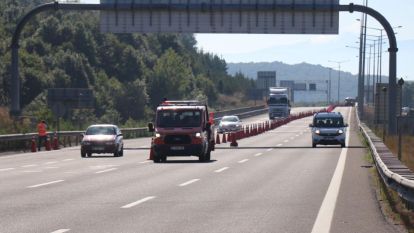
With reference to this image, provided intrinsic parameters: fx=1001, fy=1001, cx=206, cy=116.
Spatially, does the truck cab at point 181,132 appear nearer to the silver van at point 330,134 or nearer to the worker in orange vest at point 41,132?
the worker in orange vest at point 41,132

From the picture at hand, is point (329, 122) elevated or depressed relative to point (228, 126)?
elevated

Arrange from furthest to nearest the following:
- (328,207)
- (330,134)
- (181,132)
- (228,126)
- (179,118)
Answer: (228,126) → (330,134) → (179,118) → (181,132) → (328,207)

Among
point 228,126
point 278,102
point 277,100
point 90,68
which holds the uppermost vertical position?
point 90,68

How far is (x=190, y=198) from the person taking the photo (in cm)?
1884

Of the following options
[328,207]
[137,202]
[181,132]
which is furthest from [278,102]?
[328,207]

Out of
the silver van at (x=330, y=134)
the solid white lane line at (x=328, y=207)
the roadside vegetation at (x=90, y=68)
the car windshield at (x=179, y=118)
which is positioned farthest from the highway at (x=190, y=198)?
the roadside vegetation at (x=90, y=68)

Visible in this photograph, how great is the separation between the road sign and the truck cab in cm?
1848

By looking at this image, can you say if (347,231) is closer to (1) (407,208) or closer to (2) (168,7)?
(1) (407,208)

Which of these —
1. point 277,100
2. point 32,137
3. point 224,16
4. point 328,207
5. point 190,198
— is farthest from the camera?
point 277,100

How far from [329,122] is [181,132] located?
1695cm

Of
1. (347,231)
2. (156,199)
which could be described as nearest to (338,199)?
(156,199)

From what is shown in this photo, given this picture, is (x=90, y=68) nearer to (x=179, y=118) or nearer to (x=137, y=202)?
(x=179, y=118)

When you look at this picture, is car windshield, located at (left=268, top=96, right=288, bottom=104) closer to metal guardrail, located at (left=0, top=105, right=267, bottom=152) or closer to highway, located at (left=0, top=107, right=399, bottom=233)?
metal guardrail, located at (left=0, top=105, right=267, bottom=152)

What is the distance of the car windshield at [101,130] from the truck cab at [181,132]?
5.50m
